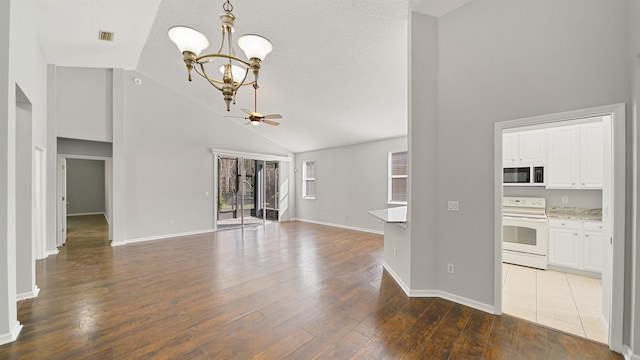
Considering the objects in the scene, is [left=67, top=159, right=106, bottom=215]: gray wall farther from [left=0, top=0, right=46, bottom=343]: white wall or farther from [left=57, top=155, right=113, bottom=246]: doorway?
[left=0, top=0, right=46, bottom=343]: white wall

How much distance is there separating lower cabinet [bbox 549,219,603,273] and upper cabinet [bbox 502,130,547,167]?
1005 millimetres

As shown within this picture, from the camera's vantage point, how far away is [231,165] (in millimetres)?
7570

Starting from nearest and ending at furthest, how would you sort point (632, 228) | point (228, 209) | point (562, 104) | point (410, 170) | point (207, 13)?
point (632, 228)
point (562, 104)
point (410, 170)
point (207, 13)
point (228, 209)

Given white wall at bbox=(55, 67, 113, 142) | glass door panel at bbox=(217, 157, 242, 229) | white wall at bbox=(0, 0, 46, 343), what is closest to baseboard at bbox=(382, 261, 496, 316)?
white wall at bbox=(0, 0, 46, 343)

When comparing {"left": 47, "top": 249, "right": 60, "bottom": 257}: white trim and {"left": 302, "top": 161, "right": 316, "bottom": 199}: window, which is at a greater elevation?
{"left": 302, "top": 161, "right": 316, "bottom": 199}: window

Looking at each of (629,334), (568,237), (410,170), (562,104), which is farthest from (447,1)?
(568,237)

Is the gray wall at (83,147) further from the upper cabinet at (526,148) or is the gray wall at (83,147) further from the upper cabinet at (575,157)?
the upper cabinet at (575,157)

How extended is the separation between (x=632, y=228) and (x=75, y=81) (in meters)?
8.71

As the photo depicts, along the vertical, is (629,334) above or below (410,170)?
below

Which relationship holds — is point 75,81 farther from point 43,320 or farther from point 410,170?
point 410,170

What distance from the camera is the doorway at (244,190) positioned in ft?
24.3

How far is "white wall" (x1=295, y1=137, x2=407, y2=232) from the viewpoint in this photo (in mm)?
6875

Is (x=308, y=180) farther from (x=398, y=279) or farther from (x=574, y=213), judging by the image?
(x=574, y=213)

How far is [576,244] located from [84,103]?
9376 mm
